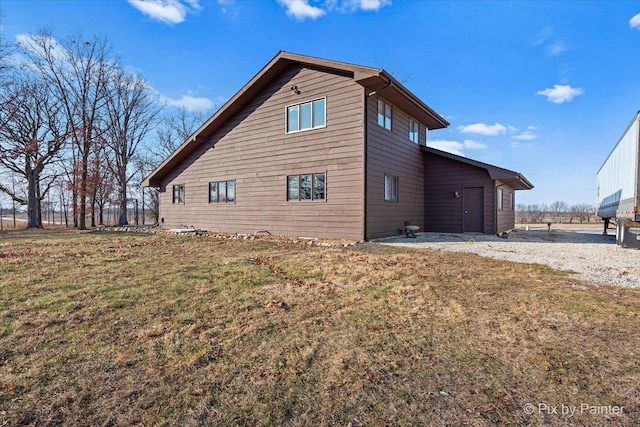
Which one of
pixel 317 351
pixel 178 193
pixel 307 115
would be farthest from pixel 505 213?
pixel 178 193

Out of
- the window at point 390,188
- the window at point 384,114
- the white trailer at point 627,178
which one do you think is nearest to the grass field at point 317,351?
the white trailer at point 627,178

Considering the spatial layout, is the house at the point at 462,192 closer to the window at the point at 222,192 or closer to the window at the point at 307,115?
the window at the point at 307,115

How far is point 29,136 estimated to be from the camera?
20.9m

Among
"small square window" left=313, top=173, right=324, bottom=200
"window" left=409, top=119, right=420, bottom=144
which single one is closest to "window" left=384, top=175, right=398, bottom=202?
"small square window" left=313, top=173, right=324, bottom=200

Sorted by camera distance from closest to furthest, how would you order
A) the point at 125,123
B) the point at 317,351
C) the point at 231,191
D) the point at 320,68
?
the point at 317,351 → the point at 320,68 → the point at 231,191 → the point at 125,123

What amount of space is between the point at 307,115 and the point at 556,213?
111 ft

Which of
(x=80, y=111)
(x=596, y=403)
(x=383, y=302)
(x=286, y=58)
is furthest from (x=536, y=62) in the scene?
(x=80, y=111)

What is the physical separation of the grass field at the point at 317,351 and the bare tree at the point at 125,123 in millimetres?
24320

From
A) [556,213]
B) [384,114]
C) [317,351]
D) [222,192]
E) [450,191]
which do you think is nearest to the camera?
[317,351]

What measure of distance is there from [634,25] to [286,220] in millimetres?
13740

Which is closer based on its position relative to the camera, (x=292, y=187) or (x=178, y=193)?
(x=292, y=187)

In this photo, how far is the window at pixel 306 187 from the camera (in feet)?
36.0

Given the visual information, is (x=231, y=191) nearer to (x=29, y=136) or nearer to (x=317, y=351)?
(x=317, y=351)

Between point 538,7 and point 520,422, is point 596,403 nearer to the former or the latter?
point 520,422
